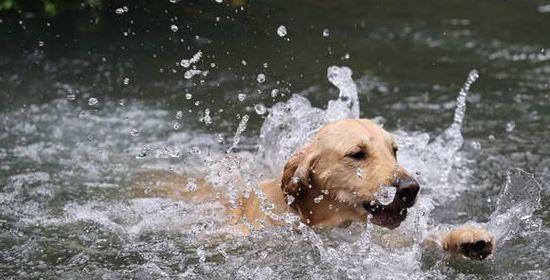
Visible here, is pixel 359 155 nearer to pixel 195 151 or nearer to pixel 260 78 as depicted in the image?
pixel 195 151

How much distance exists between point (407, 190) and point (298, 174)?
75 centimetres

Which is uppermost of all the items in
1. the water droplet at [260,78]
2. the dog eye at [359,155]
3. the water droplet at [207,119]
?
the dog eye at [359,155]

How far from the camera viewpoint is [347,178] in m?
4.63

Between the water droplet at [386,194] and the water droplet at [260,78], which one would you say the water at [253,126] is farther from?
the water droplet at [386,194]

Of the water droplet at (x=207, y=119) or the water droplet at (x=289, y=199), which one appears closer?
the water droplet at (x=289, y=199)

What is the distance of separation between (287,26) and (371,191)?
222 inches

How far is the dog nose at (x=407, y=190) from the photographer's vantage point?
427 cm

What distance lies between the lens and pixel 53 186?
5828mm

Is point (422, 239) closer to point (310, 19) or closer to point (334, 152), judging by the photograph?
point (334, 152)

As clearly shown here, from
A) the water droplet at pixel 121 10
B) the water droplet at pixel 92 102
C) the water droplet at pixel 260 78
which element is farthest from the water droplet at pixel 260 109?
the water droplet at pixel 121 10

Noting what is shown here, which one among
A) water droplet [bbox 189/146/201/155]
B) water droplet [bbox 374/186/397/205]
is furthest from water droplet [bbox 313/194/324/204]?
water droplet [bbox 189/146/201/155]

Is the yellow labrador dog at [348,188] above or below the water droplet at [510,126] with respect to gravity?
above

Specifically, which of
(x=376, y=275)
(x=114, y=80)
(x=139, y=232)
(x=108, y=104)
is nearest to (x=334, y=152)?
(x=376, y=275)

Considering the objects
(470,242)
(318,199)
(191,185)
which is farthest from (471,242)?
(191,185)
